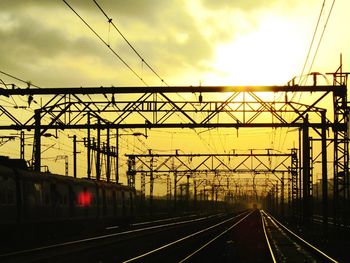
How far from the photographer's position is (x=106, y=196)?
41844 mm

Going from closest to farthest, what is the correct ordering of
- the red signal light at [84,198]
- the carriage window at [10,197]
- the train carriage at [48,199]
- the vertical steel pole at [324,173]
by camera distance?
the carriage window at [10,197], the train carriage at [48,199], the red signal light at [84,198], the vertical steel pole at [324,173]

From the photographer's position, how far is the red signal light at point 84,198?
35341 millimetres

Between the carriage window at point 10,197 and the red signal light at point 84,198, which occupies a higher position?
the carriage window at point 10,197

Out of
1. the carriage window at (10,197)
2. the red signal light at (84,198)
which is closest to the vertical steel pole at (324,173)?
the red signal light at (84,198)

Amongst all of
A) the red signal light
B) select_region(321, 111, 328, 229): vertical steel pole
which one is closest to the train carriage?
the red signal light

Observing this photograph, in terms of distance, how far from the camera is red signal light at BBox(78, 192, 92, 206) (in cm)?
3534

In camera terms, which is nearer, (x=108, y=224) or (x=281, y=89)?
(x=281, y=89)

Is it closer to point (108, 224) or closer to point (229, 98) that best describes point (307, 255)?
point (229, 98)

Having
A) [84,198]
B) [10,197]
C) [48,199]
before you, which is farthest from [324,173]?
[10,197]

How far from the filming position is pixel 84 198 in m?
36.3

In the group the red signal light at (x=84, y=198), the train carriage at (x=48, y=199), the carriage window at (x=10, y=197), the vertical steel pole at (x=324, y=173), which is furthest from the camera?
the vertical steel pole at (x=324, y=173)

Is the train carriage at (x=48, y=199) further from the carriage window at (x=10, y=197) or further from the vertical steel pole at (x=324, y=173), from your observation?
the vertical steel pole at (x=324, y=173)

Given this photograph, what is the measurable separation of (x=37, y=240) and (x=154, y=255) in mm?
8047

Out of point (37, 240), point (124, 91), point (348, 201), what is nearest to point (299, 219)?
point (348, 201)
